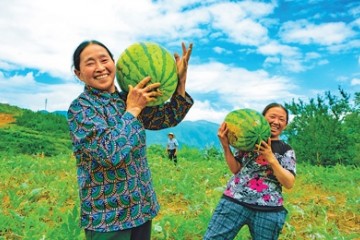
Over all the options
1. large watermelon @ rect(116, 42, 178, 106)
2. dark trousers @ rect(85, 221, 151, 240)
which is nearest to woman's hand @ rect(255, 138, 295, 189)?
A: large watermelon @ rect(116, 42, 178, 106)

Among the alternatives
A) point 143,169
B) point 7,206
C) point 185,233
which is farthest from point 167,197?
point 143,169

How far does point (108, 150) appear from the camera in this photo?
2.28 metres

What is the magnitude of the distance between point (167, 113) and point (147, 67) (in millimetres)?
503

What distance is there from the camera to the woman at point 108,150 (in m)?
2.32

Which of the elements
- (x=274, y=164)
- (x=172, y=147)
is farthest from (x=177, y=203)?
(x=172, y=147)

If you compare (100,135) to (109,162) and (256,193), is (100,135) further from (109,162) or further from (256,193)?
(256,193)

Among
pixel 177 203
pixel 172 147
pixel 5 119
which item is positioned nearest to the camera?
pixel 177 203

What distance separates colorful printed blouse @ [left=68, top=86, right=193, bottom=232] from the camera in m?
2.31

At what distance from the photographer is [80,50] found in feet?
8.36

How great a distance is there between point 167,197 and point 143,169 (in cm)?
459

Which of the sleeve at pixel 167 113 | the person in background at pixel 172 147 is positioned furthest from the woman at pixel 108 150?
the person in background at pixel 172 147

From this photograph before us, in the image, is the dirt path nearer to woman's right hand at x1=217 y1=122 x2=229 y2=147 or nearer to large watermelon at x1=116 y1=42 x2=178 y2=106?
woman's right hand at x1=217 y1=122 x2=229 y2=147

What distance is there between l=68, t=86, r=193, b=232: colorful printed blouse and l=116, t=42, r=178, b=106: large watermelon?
0.16m

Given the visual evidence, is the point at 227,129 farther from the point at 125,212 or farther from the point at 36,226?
the point at 36,226
